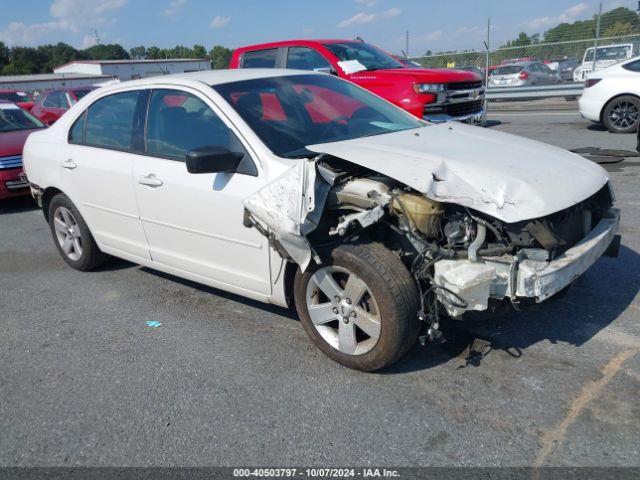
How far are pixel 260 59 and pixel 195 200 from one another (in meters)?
7.14

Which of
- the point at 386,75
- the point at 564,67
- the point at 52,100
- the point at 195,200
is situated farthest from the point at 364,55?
the point at 564,67

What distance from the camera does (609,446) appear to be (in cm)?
262

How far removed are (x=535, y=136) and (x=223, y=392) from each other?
955cm

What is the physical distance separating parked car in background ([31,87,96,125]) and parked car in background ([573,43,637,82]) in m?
15.6

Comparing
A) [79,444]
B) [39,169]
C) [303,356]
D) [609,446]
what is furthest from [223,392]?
[39,169]

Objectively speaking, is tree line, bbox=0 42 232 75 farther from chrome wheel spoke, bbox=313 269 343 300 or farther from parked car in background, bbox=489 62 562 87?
chrome wheel spoke, bbox=313 269 343 300

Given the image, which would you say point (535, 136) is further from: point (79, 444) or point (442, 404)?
point (79, 444)

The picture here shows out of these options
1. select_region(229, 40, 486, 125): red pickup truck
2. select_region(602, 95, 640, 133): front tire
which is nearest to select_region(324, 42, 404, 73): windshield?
select_region(229, 40, 486, 125): red pickup truck

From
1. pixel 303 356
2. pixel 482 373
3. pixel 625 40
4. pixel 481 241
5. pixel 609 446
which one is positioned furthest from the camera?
pixel 625 40

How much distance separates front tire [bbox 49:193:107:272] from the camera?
205 inches

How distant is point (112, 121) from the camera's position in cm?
476

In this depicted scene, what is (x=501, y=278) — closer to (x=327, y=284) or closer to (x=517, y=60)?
(x=327, y=284)

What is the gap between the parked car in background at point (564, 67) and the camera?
22.3m

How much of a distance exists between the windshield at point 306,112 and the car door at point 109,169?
912 mm
